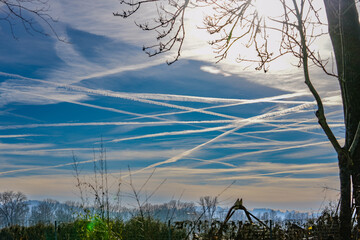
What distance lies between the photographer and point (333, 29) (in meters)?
5.37

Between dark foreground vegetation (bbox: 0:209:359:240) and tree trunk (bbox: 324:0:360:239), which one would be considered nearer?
dark foreground vegetation (bbox: 0:209:359:240)

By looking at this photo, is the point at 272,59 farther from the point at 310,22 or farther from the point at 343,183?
the point at 343,183

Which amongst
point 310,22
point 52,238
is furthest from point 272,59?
point 52,238

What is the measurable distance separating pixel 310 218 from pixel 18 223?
851 cm

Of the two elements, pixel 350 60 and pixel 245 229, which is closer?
pixel 245 229

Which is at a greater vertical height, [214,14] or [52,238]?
[214,14]

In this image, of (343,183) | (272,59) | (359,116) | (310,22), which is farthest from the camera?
(272,59)

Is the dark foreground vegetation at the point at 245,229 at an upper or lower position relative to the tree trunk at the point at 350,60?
lower

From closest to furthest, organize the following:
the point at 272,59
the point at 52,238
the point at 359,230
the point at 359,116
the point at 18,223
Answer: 1. the point at 359,230
2. the point at 359,116
3. the point at 272,59
4. the point at 52,238
5. the point at 18,223

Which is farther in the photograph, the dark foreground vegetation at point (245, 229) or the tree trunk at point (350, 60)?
the tree trunk at point (350, 60)

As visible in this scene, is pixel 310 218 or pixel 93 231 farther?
pixel 93 231

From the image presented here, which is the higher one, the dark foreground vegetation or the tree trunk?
the tree trunk

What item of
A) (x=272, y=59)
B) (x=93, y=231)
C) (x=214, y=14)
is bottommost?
(x=93, y=231)

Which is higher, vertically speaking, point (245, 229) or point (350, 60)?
point (350, 60)
